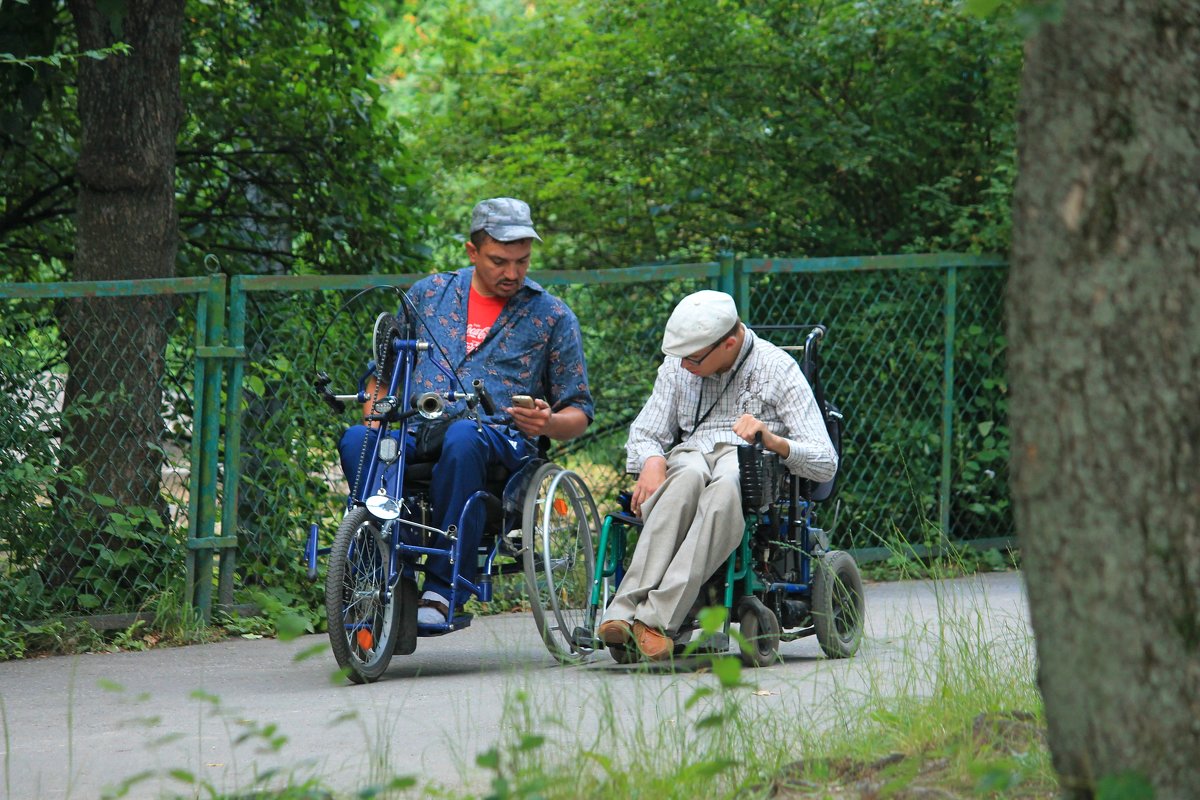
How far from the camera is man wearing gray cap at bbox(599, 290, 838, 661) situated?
19.6 ft

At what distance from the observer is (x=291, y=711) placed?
5457mm

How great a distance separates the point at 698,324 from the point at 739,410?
1.29ft

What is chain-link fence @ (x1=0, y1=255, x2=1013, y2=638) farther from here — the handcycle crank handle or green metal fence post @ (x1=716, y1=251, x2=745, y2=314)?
the handcycle crank handle

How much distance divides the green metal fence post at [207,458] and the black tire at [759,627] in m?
2.42

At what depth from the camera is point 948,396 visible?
30.1ft

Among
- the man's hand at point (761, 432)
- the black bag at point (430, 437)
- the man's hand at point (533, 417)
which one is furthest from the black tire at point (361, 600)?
the man's hand at point (761, 432)

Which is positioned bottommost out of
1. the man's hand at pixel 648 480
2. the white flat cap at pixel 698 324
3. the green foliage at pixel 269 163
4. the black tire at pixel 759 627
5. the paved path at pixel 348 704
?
the paved path at pixel 348 704

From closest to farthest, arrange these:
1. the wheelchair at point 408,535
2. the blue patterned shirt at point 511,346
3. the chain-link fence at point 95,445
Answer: the wheelchair at point 408,535, the blue patterned shirt at point 511,346, the chain-link fence at point 95,445

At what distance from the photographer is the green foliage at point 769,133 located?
10.1m

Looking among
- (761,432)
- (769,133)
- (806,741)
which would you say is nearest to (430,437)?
(761,432)

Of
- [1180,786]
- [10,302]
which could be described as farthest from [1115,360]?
[10,302]

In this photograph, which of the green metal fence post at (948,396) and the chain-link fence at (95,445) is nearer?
the chain-link fence at (95,445)

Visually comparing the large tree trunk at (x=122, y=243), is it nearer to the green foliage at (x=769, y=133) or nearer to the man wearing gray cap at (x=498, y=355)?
the man wearing gray cap at (x=498, y=355)

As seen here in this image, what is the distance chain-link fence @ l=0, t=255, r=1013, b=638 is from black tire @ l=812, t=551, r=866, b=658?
0.55 m
